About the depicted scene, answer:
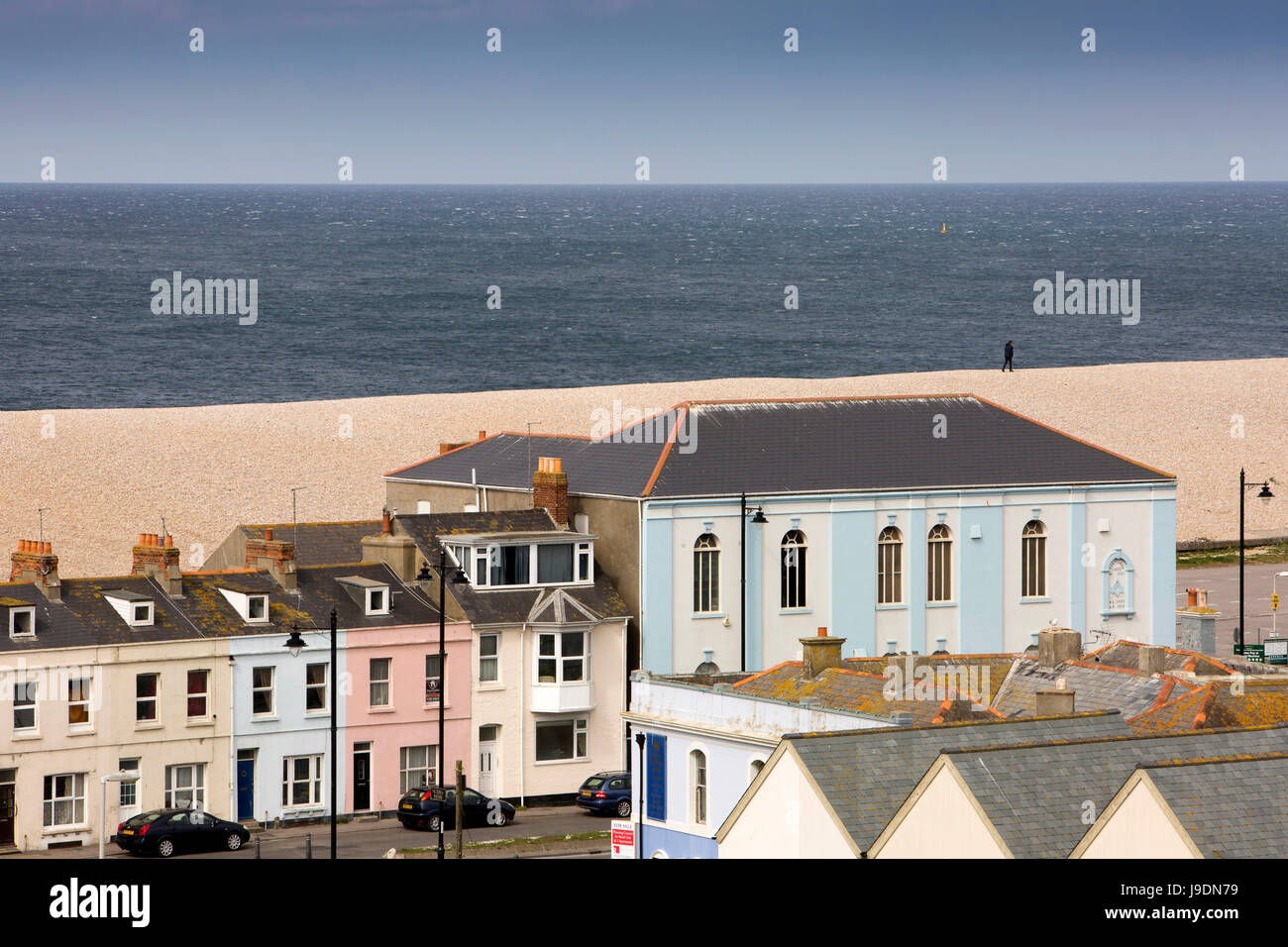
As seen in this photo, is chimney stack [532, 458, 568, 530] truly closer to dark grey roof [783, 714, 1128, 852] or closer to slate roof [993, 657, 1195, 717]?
slate roof [993, 657, 1195, 717]

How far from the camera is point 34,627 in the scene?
1770 inches

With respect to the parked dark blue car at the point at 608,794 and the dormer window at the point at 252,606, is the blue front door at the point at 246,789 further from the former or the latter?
the parked dark blue car at the point at 608,794

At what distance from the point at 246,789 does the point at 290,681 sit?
2631mm

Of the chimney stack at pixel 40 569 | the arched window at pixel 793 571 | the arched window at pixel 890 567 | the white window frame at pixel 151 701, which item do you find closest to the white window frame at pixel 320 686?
the white window frame at pixel 151 701

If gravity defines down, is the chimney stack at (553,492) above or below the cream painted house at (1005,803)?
above

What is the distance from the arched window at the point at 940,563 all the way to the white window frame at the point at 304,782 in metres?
18.4

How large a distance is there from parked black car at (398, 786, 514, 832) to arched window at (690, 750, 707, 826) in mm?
8830

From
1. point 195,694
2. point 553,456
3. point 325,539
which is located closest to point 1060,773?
point 195,694

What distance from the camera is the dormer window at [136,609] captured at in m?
46.1

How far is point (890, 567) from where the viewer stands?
56312 mm

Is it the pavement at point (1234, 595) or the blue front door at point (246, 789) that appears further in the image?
the pavement at point (1234, 595)

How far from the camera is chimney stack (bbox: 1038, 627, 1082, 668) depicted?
38594 millimetres

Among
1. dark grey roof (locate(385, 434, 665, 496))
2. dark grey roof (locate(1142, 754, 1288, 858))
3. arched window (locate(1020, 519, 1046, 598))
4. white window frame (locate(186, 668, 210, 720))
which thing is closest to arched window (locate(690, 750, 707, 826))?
white window frame (locate(186, 668, 210, 720))

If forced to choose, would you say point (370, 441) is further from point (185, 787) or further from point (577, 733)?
point (185, 787)
